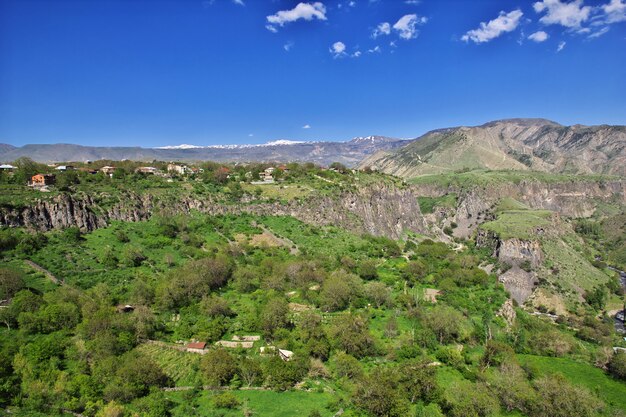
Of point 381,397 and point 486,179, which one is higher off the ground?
point 486,179

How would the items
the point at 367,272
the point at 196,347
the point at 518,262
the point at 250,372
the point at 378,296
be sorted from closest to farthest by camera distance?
the point at 250,372, the point at 196,347, the point at 378,296, the point at 367,272, the point at 518,262

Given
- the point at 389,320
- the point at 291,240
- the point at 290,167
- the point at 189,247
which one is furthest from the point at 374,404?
the point at 290,167

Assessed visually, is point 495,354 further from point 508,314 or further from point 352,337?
point 508,314

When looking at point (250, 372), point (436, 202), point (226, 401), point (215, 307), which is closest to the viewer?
point (226, 401)

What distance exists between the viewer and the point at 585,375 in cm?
4038

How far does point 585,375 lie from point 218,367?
3782cm

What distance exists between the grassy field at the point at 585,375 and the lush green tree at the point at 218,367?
93.9ft

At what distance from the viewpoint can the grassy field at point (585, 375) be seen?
35562 mm

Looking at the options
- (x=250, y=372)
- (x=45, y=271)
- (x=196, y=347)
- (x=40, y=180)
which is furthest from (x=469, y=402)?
(x=40, y=180)

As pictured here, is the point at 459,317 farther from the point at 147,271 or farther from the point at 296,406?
the point at 147,271

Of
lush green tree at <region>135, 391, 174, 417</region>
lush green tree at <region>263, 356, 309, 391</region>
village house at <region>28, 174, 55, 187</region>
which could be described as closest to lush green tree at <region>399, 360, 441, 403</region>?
lush green tree at <region>263, 356, 309, 391</region>

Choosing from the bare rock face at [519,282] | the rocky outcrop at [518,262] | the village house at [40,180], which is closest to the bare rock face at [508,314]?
the rocky outcrop at [518,262]

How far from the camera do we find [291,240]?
72.4 meters

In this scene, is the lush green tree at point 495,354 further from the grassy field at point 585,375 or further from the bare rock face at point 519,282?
the bare rock face at point 519,282
